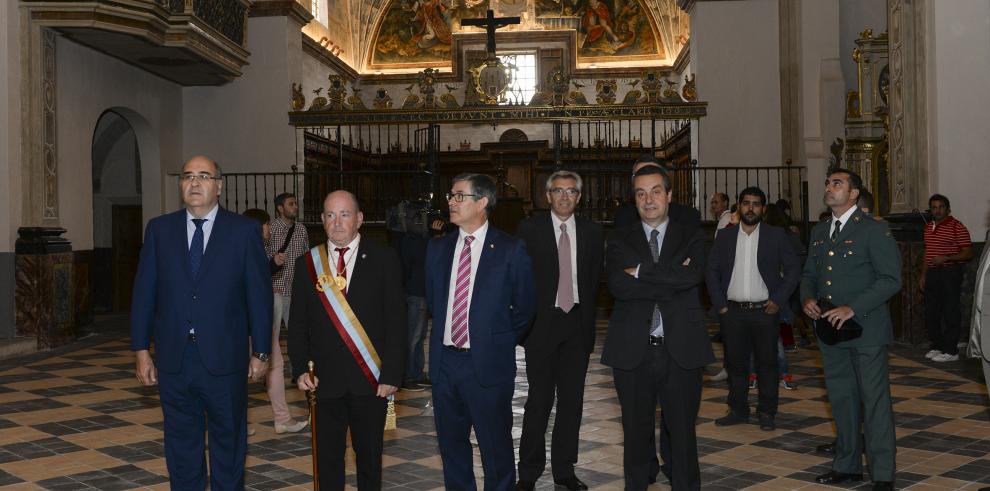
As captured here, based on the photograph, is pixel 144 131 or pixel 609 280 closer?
→ pixel 609 280

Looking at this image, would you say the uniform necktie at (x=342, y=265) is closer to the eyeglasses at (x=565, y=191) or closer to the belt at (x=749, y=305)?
the eyeglasses at (x=565, y=191)

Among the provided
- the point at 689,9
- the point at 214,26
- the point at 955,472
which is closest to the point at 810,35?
the point at 689,9

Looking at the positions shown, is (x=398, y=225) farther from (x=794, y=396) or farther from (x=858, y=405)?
(x=858, y=405)

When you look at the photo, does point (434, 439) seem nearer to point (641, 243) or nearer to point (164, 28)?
point (641, 243)

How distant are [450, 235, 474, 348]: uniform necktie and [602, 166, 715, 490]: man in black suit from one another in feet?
2.26

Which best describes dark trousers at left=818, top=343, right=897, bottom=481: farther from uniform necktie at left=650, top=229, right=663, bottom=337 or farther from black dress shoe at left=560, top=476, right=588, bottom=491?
black dress shoe at left=560, top=476, right=588, bottom=491

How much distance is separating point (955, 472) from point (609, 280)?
249 cm

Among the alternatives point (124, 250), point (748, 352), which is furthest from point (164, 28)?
point (748, 352)

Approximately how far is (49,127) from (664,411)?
10478 mm

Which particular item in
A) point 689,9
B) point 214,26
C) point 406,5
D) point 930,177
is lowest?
point 930,177

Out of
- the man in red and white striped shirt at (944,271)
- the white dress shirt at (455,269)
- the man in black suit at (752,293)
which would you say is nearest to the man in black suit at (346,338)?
the white dress shirt at (455,269)

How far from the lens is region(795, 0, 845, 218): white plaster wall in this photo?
15.3 metres

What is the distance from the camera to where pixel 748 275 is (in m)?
6.72

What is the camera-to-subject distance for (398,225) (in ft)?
26.2
